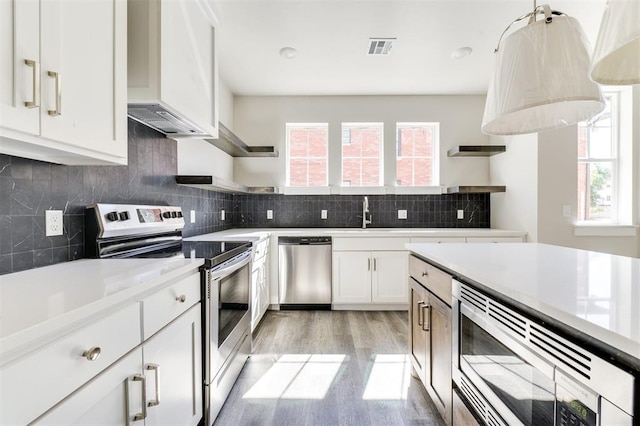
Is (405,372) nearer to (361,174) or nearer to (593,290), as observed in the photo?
(593,290)

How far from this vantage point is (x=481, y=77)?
11.3ft

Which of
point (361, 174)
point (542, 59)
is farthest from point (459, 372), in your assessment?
point (361, 174)

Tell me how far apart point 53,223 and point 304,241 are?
2310 mm

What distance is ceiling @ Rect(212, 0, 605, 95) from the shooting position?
2.23m

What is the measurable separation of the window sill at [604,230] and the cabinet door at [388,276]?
1.79 m

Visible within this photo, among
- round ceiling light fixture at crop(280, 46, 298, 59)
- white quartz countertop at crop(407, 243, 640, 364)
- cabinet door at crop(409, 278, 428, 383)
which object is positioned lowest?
cabinet door at crop(409, 278, 428, 383)

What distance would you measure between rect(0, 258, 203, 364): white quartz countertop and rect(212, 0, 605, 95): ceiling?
1955 millimetres

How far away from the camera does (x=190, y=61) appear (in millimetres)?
1821

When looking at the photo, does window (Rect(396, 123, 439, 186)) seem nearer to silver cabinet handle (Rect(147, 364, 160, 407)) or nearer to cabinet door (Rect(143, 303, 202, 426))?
cabinet door (Rect(143, 303, 202, 426))

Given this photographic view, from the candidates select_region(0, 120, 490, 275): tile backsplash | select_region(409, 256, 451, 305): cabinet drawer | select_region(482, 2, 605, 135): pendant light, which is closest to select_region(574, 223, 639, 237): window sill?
select_region(0, 120, 490, 275): tile backsplash

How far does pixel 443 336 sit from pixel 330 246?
6.49ft

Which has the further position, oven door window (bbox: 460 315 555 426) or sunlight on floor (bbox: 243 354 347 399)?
sunlight on floor (bbox: 243 354 347 399)

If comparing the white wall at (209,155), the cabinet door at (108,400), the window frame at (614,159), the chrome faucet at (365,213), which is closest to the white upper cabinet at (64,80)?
the cabinet door at (108,400)

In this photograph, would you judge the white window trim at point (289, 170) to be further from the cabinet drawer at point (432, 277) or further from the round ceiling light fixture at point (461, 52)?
the cabinet drawer at point (432, 277)
